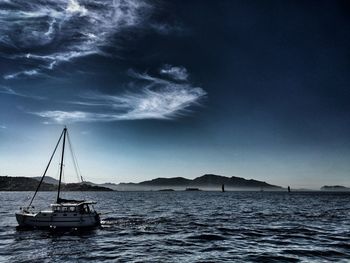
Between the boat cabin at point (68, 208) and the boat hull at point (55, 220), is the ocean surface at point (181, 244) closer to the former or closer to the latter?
the boat hull at point (55, 220)

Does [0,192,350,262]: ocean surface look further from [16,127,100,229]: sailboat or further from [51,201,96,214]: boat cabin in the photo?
[51,201,96,214]: boat cabin

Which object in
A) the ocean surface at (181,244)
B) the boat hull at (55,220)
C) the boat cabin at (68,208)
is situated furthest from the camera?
the boat cabin at (68,208)

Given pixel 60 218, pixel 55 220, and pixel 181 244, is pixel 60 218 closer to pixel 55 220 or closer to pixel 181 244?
pixel 55 220

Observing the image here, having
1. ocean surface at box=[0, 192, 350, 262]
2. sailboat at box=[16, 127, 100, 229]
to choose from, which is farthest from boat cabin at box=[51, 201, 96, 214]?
ocean surface at box=[0, 192, 350, 262]

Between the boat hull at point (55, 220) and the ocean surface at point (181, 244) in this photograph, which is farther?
the boat hull at point (55, 220)

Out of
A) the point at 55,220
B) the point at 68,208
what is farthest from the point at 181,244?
the point at 55,220

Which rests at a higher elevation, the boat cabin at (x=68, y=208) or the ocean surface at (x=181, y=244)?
the boat cabin at (x=68, y=208)

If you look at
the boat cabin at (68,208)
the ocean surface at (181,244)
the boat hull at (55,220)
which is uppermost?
the boat cabin at (68,208)

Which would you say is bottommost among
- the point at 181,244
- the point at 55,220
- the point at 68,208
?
the point at 181,244

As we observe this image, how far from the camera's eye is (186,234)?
45.6 meters

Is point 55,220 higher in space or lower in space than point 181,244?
higher

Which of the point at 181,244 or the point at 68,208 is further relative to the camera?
the point at 68,208

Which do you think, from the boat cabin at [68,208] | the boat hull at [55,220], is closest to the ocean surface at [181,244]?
the boat hull at [55,220]

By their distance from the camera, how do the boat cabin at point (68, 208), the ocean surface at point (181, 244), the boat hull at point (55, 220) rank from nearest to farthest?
the ocean surface at point (181, 244), the boat hull at point (55, 220), the boat cabin at point (68, 208)
